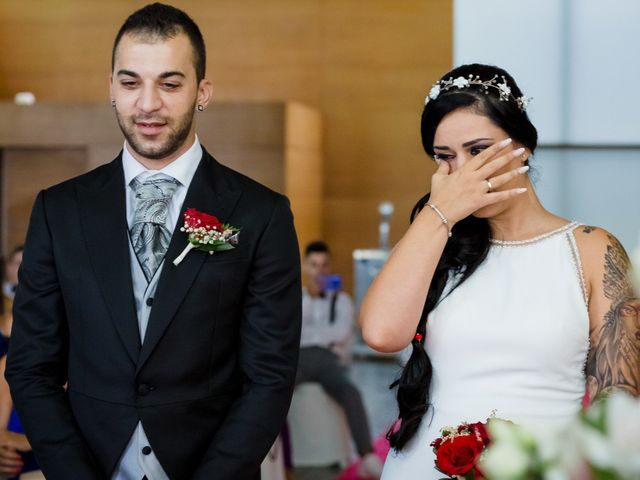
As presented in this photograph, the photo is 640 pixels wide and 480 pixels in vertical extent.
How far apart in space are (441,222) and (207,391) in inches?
26.2

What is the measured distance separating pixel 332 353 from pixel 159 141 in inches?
200

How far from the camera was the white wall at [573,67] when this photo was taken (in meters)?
3.83

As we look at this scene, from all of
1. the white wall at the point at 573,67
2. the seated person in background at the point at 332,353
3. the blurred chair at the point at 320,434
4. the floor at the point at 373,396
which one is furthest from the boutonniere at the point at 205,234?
the blurred chair at the point at 320,434

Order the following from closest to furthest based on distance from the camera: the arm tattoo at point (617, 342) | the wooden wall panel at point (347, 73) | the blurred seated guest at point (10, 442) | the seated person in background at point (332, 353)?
1. the arm tattoo at point (617, 342)
2. the blurred seated guest at point (10, 442)
3. the seated person in background at point (332, 353)
4. the wooden wall panel at point (347, 73)

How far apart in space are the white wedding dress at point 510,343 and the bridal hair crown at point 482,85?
13.0 inches

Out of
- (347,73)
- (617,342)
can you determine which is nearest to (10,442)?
(617,342)

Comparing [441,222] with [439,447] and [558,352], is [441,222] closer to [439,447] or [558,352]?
[558,352]

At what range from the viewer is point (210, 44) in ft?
39.5

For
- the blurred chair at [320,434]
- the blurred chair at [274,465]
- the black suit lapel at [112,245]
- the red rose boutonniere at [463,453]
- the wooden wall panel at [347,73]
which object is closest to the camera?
the red rose boutonniere at [463,453]

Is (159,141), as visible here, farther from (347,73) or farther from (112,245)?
(347,73)

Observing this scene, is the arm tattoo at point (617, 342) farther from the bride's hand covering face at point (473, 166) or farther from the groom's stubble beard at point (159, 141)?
the groom's stubble beard at point (159, 141)

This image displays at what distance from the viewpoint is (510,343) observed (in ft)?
7.65

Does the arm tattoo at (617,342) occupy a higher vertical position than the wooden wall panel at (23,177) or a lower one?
higher

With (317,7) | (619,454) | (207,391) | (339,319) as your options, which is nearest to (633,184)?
(207,391)
